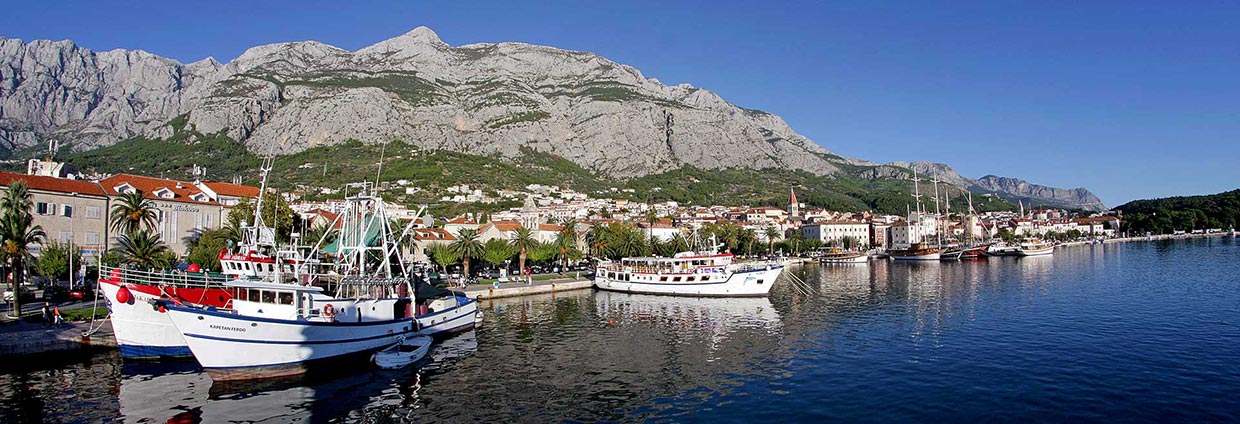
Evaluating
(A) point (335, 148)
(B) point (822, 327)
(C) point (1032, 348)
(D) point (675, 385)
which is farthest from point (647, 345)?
(A) point (335, 148)

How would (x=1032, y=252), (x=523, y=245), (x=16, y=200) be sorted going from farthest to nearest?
(x=1032, y=252), (x=523, y=245), (x=16, y=200)

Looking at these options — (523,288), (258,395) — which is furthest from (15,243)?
(523,288)

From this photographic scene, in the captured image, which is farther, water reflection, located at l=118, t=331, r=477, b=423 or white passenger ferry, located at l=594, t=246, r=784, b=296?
white passenger ferry, located at l=594, t=246, r=784, b=296

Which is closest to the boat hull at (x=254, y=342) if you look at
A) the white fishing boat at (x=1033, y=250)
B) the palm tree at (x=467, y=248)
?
the palm tree at (x=467, y=248)

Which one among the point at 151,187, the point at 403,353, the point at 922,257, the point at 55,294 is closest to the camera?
the point at 403,353

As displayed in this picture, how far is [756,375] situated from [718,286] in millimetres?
37344

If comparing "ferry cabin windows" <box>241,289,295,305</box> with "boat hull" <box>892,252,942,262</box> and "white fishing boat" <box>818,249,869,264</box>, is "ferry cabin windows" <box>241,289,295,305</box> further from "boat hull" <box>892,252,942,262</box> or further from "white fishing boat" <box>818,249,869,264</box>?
"boat hull" <box>892,252,942,262</box>

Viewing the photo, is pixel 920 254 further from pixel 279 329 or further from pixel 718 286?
pixel 279 329

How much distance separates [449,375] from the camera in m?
30.6

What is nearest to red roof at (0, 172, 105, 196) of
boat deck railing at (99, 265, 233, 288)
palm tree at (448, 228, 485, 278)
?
boat deck railing at (99, 265, 233, 288)

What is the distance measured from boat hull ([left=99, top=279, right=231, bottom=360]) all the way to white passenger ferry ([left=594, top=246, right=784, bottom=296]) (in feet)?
149

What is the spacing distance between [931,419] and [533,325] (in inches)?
1099

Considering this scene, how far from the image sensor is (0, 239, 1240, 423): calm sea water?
79.0ft

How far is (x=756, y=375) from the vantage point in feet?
98.3
